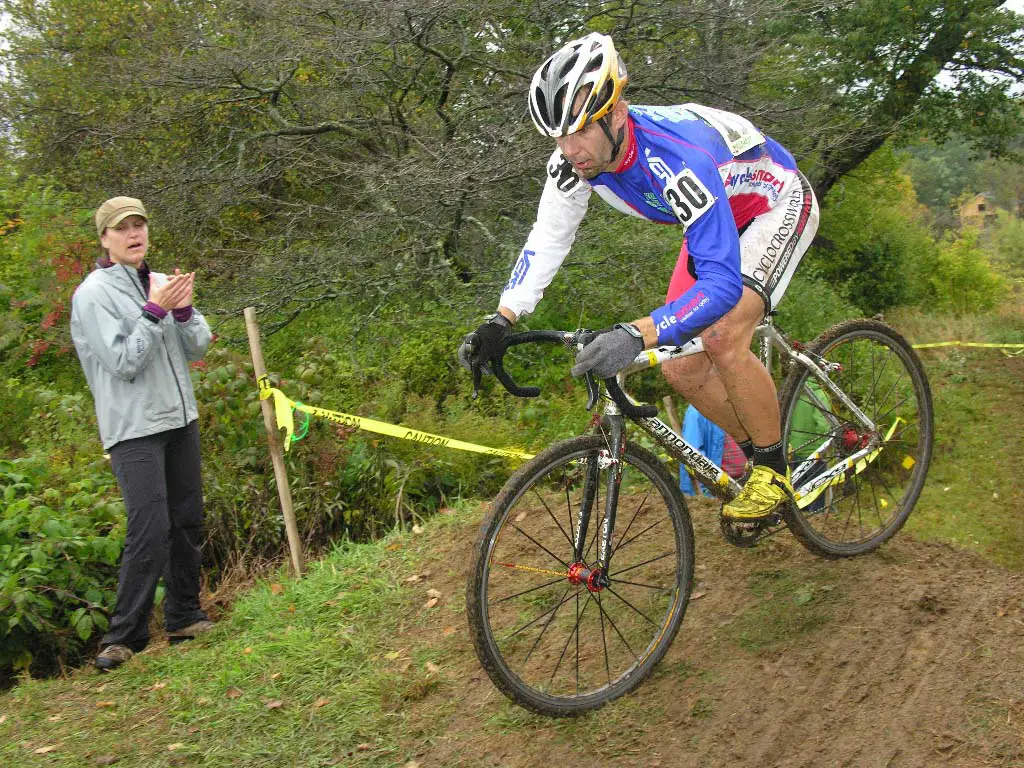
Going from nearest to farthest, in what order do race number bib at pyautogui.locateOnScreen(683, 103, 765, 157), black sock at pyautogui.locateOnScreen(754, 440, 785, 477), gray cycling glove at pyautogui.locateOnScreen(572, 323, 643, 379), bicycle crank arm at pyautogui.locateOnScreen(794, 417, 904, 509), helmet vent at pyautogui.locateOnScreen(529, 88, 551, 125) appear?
gray cycling glove at pyautogui.locateOnScreen(572, 323, 643, 379) < helmet vent at pyautogui.locateOnScreen(529, 88, 551, 125) < race number bib at pyautogui.locateOnScreen(683, 103, 765, 157) < black sock at pyautogui.locateOnScreen(754, 440, 785, 477) < bicycle crank arm at pyautogui.locateOnScreen(794, 417, 904, 509)

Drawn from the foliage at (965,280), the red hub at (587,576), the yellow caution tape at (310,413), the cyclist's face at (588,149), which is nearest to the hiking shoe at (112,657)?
the yellow caution tape at (310,413)

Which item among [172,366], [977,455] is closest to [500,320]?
[172,366]

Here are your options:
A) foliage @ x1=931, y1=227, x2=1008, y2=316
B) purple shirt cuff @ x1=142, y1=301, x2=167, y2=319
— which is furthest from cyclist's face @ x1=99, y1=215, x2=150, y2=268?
foliage @ x1=931, y1=227, x2=1008, y2=316

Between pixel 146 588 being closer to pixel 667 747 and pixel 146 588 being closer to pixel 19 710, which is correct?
pixel 19 710

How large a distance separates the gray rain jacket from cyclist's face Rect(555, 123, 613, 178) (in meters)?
2.45

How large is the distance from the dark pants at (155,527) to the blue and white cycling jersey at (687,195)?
233 centimetres

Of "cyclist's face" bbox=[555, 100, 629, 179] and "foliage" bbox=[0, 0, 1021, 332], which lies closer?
"cyclist's face" bbox=[555, 100, 629, 179]

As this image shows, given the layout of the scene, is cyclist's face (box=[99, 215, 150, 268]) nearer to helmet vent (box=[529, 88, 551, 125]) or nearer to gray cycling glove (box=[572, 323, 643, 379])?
helmet vent (box=[529, 88, 551, 125])

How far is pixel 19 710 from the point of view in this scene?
4.18m

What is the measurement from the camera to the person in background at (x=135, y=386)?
14.6ft

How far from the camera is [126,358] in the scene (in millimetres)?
4398

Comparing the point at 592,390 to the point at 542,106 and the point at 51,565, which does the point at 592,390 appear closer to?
the point at 542,106

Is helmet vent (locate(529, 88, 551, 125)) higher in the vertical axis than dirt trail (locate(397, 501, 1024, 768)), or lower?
higher

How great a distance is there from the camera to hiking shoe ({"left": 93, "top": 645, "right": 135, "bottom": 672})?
4523mm
